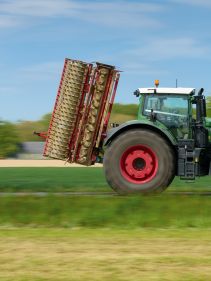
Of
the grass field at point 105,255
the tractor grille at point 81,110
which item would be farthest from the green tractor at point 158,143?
the grass field at point 105,255

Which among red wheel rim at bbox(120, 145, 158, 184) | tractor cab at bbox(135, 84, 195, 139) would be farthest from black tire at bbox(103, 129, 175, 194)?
tractor cab at bbox(135, 84, 195, 139)

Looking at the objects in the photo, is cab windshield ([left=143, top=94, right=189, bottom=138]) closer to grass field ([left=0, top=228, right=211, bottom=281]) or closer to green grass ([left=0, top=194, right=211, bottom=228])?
green grass ([left=0, top=194, right=211, bottom=228])

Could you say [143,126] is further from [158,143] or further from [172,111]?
[172,111]

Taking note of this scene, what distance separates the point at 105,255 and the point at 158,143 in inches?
267

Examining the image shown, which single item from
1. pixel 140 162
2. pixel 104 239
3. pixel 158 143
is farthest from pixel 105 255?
pixel 140 162

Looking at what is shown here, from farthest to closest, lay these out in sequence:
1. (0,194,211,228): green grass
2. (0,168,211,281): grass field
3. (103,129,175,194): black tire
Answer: (103,129,175,194): black tire → (0,194,211,228): green grass → (0,168,211,281): grass field

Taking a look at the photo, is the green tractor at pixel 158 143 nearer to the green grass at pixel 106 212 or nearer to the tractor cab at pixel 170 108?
the tractor cab at pixel 170 108

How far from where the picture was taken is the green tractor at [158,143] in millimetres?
12188

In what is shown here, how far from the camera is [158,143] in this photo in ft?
40.0

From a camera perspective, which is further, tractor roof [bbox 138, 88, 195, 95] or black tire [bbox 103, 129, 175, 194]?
tractor roof [bbox 138, 88, 195, 95]

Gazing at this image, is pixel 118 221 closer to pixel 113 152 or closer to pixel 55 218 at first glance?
pixel 55 218

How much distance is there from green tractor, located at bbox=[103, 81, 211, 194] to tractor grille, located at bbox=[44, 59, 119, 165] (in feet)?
1.21

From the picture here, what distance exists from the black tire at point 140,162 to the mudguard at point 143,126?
8 centimetres

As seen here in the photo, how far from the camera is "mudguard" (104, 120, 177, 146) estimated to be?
1221 centimetres
